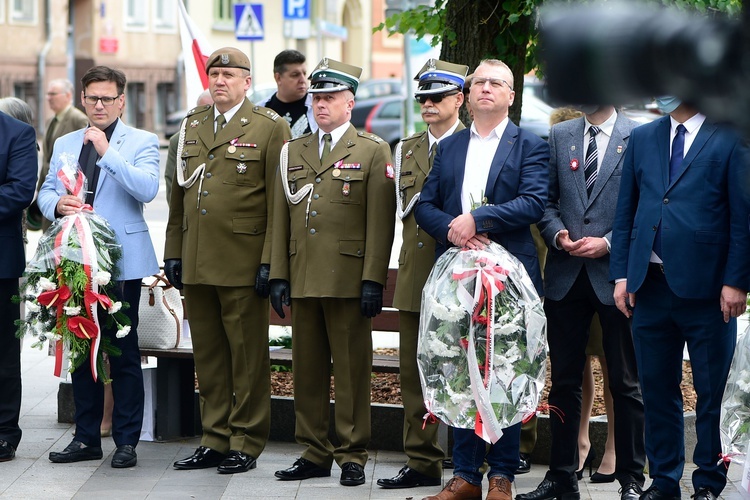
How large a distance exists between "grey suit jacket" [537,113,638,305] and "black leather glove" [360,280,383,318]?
802 millimetres

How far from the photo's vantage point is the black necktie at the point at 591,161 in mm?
5488

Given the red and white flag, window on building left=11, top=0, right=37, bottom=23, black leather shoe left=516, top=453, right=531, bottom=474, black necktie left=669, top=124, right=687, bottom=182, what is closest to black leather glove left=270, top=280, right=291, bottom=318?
black leather shoe left=516, top=453, right=531, bottom=474

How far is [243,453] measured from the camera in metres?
6.09

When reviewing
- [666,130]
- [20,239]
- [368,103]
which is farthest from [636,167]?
[368,103]

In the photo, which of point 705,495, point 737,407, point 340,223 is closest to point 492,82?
point 340,223

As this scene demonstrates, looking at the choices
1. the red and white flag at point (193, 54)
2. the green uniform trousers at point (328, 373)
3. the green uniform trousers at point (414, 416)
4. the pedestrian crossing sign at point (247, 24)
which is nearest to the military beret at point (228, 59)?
the green uniform trousers at point (328, 373)

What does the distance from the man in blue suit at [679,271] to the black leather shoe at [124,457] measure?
266cm

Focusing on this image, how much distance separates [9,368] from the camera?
6.37m

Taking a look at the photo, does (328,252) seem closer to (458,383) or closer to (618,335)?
(458,383)

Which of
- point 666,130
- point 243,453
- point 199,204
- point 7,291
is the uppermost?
point 666,130

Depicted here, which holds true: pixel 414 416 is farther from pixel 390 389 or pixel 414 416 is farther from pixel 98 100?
pixel 98 100

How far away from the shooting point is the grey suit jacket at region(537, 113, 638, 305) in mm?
5434

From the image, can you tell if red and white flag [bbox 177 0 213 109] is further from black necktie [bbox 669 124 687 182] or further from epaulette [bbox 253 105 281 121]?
black necktie [bbox 669 124 687 182]

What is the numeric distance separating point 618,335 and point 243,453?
79.5 inches
